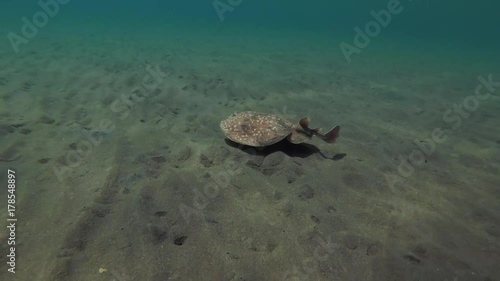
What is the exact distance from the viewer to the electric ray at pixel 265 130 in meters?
Answer: 5.70

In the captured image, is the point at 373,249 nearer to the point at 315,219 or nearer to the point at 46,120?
the point at 315,219

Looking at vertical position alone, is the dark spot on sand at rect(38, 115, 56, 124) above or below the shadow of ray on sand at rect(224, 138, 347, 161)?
below

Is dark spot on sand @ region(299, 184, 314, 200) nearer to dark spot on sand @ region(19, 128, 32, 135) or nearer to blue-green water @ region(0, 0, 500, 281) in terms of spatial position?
blue-green water @ region(0, 0, 500, 281)

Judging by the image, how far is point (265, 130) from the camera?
5773 millimetres

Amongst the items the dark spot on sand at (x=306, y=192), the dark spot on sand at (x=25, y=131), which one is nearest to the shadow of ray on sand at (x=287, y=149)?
the dark spot on sand at (x=306, y=192)

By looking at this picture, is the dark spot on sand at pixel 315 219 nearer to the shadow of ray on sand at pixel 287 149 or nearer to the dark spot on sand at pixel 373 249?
the dark spot on sand at pixel 373 249

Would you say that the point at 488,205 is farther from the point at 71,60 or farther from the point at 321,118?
the point at 71,60

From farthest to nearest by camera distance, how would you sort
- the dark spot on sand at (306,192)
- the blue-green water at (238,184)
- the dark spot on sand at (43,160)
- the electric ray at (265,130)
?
1. the electric ray at (265,130)
2. the dark spot on sand at (43,160)
3. the dark spot on sand at (306,192)
4. the blue-green water at (238,184)

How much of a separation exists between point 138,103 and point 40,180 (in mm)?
4243

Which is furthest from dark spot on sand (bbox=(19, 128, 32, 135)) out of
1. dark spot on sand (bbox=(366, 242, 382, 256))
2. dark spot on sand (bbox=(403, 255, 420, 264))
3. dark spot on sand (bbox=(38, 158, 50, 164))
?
dark spot on sand (bbox=(403, 255, 420, 264))

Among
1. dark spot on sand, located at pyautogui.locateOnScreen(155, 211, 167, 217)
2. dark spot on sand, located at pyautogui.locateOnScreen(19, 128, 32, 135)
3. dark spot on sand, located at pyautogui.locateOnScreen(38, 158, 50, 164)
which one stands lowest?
dark spot on sand, located at pyautogui.locateOnScreen(19, 128, 32, 135)

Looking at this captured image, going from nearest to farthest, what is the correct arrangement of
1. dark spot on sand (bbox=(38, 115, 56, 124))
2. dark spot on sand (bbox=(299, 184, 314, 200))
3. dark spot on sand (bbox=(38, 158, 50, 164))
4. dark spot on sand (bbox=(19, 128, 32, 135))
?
dark spot on sand (bbox=(299, 184, 314, 200)) → dark spot on sand (bbox=(38, 158, 50, 164)) → dark spot on sand (bbox=(19, 128, 32, 135)) → dark spot on sand (bbox=(38, 115, 56, 124))

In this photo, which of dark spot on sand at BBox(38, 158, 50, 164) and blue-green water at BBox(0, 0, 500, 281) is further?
dark spot on sand at BBox(38, 158, 50, 164)

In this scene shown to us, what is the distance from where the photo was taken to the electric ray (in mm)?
5695
